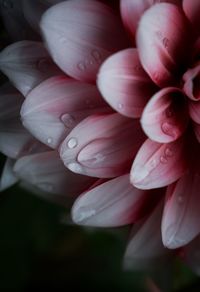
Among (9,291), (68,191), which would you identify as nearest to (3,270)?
(9,291)

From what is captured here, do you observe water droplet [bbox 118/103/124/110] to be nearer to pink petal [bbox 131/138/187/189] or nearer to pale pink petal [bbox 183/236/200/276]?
pink petal [bbox 131/138/187/189]

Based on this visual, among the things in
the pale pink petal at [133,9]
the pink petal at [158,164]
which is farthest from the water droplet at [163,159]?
the pale pink petal at [133,9]

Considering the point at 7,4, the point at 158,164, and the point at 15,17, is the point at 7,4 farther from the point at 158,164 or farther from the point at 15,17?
the point at 158,164

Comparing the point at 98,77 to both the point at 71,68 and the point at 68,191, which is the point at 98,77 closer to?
the point at 71,68

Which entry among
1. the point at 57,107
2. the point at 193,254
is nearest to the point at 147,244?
the point at 193,254

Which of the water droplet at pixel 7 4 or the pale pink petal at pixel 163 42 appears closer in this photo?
the pale pink petal at pixel 163 42

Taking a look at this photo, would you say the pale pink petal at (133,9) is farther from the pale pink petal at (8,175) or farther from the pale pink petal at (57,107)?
the pale pink petal at (8,175)
